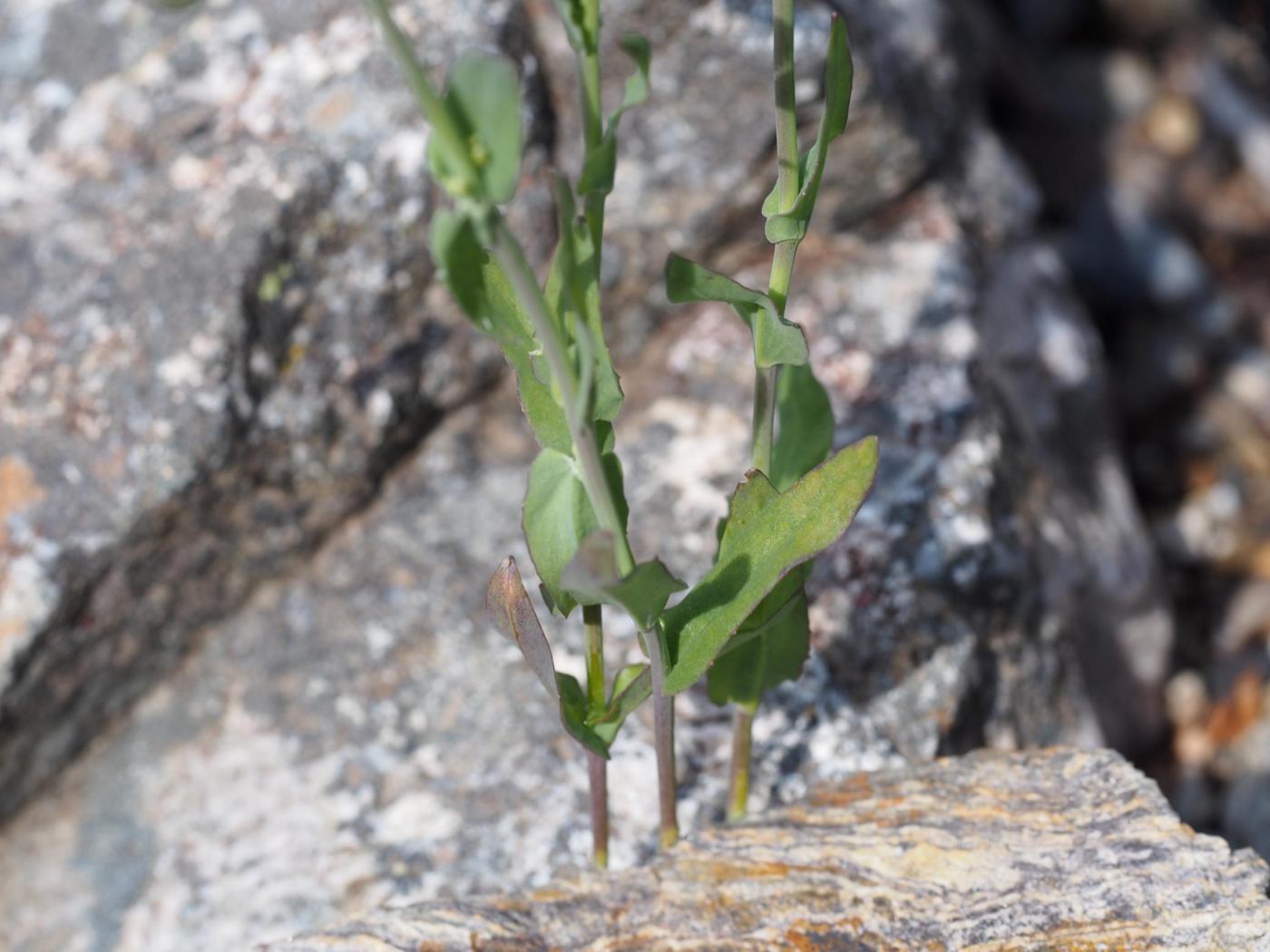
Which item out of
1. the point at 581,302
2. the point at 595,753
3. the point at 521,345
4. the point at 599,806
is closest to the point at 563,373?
the point at 581,302

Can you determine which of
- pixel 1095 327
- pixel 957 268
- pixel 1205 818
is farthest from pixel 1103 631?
pixel 1095 327

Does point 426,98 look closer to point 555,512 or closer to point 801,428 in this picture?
point 555,512

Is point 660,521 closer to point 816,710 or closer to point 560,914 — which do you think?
point 816,710

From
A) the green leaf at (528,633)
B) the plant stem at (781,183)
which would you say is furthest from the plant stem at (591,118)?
the green leaf at (528,633)

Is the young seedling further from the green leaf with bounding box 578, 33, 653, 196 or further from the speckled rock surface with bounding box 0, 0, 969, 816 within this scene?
the speckled rock surface with bounding box 0, 0, 969, 816

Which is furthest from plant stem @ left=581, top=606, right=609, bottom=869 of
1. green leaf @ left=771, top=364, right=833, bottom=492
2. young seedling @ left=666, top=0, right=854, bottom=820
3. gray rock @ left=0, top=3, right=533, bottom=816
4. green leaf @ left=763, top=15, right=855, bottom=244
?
gray rock @ left=0, top=3, right=533, bottom=816

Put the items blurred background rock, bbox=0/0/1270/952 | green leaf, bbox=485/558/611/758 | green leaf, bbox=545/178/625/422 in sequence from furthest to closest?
blurred background rock, bbox=0/0/1270/952, green leaf, bbox=485/558/611/758, green leaf, bbox=545/178/625/422

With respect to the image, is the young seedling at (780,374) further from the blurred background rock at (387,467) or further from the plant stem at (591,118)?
the blurred background rock at (387,467)

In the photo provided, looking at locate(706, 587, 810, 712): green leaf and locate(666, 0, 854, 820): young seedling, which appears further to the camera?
locate(706, 587, 810, 712): green leaf
